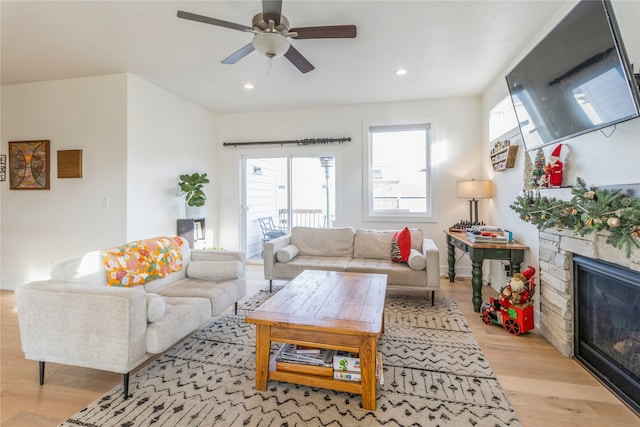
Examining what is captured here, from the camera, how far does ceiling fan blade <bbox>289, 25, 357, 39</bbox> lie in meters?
2.15

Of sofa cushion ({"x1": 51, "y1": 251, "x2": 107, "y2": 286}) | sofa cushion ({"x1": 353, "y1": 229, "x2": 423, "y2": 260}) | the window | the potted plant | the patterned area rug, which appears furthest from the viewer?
the window

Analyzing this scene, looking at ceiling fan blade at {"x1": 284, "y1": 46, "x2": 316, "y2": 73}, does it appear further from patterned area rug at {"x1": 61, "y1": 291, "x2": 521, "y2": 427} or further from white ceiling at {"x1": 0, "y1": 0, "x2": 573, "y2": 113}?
patterned area rug at {"x1": 61, "y1": 291, "x2": 521, "y2": 427}

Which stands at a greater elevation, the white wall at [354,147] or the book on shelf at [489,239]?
the white wall at [354,147]

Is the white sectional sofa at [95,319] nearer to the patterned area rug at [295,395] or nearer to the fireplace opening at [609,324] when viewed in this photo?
the patterned area rug at [295,395]

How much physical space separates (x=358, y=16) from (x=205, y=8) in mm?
1251

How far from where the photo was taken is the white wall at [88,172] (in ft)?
11.9

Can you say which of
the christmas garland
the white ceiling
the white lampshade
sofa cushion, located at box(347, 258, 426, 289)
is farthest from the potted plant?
the christmas garland

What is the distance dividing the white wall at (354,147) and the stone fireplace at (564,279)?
6.95 ft

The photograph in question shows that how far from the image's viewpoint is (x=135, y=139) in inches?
146

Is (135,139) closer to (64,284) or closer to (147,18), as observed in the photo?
(147,18)

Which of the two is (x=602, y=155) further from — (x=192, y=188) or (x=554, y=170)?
(x=192, y=188)

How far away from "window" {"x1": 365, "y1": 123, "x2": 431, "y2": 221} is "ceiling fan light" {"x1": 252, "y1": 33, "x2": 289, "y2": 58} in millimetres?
2849

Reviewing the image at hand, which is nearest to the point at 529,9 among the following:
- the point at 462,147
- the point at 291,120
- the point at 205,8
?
the point at 462,147

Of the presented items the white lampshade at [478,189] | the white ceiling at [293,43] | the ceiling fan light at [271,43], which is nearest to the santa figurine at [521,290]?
the white lampshade at [478,189]
